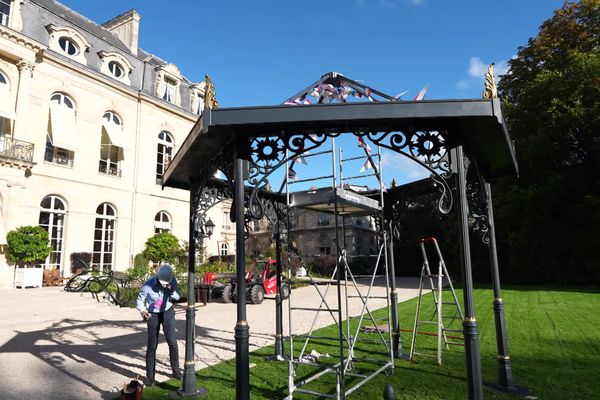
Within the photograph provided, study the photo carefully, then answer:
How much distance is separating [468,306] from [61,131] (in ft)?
67.6

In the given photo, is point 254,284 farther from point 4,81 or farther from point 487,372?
point 4,81

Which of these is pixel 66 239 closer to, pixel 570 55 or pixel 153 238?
pixel 153 238

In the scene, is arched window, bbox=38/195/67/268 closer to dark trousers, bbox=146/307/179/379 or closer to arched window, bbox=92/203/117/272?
arched window, bbox=92/203/117/272

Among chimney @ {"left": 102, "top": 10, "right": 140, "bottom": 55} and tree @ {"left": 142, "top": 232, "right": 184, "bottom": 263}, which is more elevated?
chimney @ {"left": 102, "top": 10, "right": 140, "bottom": 55}

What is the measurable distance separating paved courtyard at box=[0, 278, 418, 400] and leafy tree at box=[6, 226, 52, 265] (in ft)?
11.5

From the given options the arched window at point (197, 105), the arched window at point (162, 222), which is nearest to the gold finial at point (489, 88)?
the arched window at point (162, 222)

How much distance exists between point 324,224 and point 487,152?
31.8 meters

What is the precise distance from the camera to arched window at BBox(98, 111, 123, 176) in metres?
21.6

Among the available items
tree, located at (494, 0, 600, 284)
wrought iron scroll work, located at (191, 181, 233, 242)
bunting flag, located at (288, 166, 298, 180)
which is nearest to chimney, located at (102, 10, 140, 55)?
tree, located at (494, 0, 600, 284)

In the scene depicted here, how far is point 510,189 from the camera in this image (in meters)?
19.5

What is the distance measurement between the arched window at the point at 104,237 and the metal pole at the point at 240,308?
19.1m

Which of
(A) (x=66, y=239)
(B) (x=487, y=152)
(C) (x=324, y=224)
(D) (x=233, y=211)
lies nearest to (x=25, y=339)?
(D) (x=233, y=211)

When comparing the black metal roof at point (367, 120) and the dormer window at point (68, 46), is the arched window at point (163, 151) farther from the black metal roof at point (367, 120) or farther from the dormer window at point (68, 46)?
the black metal roof at point (367, 120)

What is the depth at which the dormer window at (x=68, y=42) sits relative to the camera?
64.3ft
